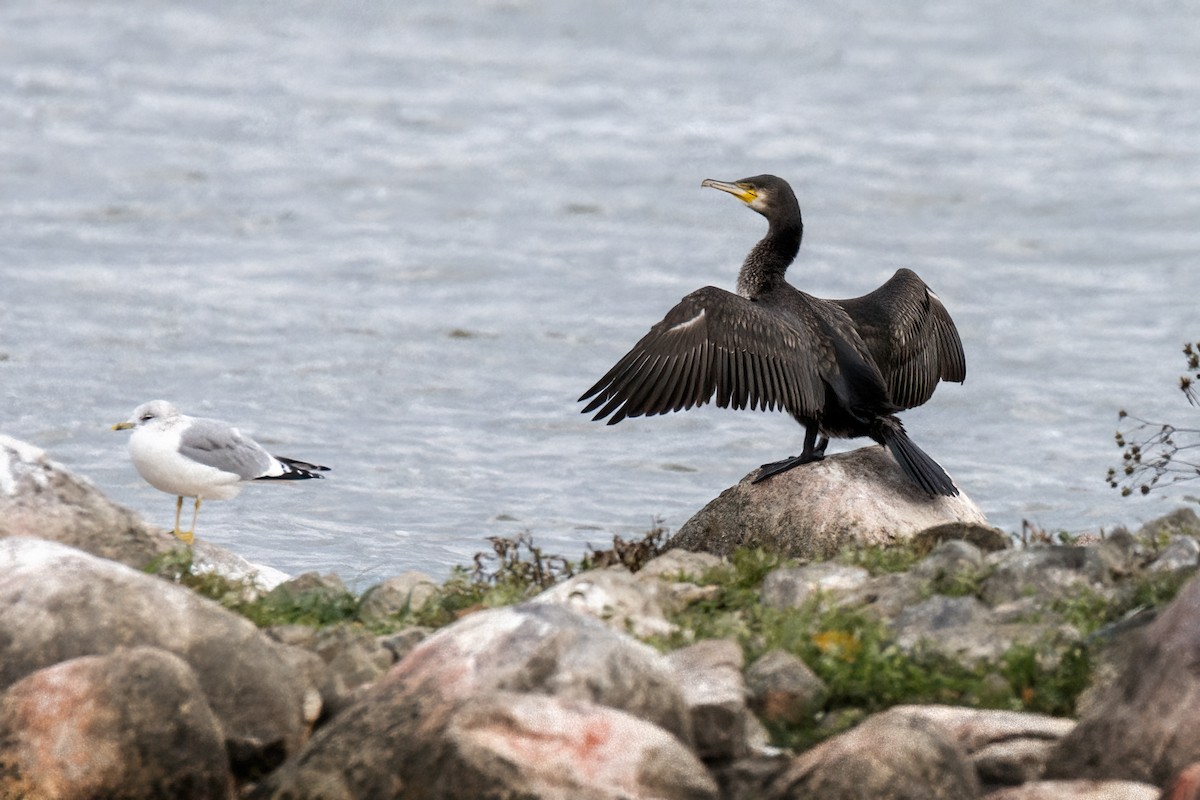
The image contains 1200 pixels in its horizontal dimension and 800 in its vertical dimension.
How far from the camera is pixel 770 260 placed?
10148 mm

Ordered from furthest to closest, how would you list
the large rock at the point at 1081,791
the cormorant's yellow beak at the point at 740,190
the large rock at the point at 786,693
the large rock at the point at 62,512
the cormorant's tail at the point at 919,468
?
the cormorant's yellow beak at the point at 740,190, the cormorant's tail at the point at 919,468, the large rock at the point at 62,512, the large rock at the point at 786,693, the large rock at the point at 1081,791

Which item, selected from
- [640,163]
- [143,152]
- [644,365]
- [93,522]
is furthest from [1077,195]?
[93,522]

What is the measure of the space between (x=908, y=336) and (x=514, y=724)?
5247mm

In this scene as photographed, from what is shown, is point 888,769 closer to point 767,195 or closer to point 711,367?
point 711,367

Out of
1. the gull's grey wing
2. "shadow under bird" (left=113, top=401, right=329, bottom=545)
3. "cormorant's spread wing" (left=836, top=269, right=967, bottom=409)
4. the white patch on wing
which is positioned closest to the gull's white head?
"shadow under bird" (left=113, top=401, right=329, bottom=545)

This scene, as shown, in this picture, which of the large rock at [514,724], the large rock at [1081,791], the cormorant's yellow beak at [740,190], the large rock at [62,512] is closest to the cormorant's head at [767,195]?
the cormorant's yellow beak at [740,190]

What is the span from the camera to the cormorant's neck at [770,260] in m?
10.1

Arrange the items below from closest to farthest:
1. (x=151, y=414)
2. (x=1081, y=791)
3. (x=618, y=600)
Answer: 1. (x=1081, y=791)
2. (x=618, y=600)
3. (x=151, y=414)

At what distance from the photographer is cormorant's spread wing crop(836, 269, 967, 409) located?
32.9 feet

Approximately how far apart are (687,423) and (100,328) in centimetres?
531

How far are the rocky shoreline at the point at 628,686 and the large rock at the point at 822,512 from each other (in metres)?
1.20

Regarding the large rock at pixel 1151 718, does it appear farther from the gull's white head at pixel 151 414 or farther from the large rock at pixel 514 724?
the gull's white head at pixel 151 414

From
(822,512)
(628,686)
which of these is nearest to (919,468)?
(822,512)

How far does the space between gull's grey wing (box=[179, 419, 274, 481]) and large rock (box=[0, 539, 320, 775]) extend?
8.99ft
